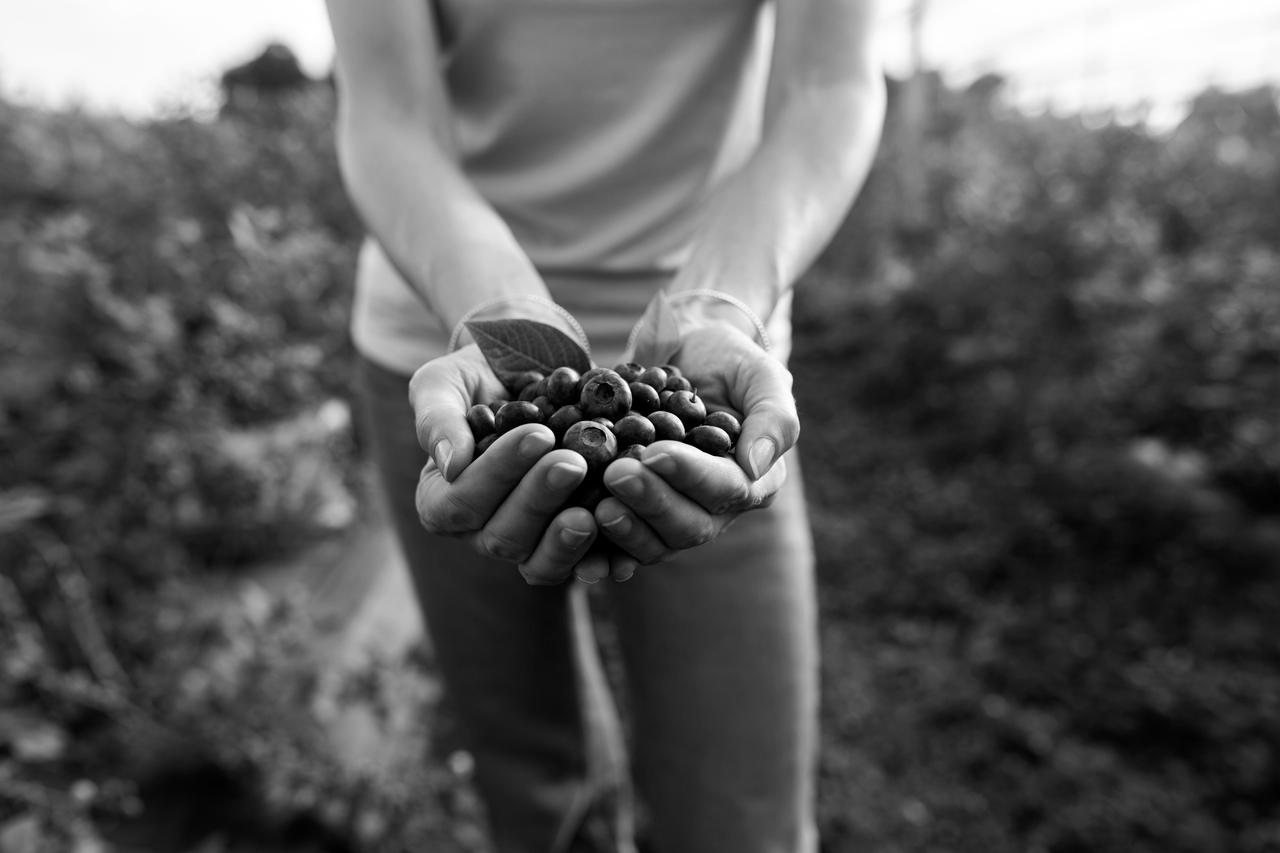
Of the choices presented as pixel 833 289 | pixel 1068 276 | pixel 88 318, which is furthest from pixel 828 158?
pixel 833 289

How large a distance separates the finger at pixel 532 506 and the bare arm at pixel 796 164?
1.30 ft

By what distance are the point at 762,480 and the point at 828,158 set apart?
57 cm

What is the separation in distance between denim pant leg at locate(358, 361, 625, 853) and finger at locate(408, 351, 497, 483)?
1.22 ft

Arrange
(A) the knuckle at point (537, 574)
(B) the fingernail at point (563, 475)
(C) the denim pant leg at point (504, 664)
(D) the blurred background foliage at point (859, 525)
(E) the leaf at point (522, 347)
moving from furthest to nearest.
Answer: (D) the blurred background foliage at point (859, 525)
(C) the denim pant leg at point (504, 664)
(E) the leaf at point (522, 347)
(A) the knuckle at point (537, 574)
(B) the fingernail at point (563, 475)

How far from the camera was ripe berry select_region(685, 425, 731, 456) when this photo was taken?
0.89 m

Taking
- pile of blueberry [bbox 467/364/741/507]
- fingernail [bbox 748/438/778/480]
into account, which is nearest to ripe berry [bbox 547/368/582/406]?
pile of blueberry [bbox 467/364/741/507]

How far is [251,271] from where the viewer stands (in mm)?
2967

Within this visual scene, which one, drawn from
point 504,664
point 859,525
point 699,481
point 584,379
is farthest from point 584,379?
point 859,525

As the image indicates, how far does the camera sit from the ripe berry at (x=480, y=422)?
3.07 ft

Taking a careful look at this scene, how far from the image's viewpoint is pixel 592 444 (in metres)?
0.86

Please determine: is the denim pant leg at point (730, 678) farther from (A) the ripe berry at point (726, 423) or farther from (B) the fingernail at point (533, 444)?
(B) the fingernail at point (533, 444)

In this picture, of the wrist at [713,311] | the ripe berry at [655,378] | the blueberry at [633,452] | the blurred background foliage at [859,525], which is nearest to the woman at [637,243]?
the wrist at [713,311]

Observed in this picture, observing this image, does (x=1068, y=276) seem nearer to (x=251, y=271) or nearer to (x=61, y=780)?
(x=251, y=271)

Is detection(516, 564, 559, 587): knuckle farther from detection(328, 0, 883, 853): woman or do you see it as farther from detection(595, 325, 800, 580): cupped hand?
detection(328, 0, 883, 853): woman
